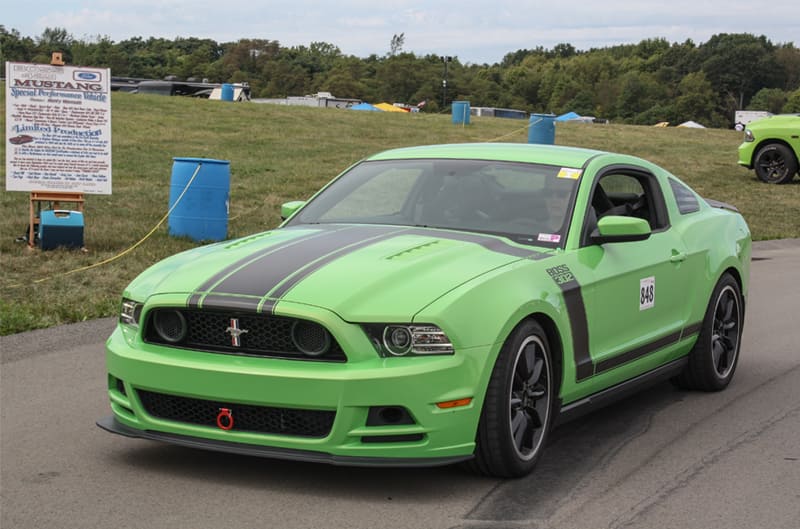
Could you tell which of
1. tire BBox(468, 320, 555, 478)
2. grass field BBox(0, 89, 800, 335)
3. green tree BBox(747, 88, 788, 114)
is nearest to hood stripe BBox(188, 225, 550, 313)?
tire BBox(468, 320, 555, 478)

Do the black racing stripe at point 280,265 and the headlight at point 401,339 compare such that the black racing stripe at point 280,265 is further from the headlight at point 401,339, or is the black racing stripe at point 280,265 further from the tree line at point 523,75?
the tree line at point 523,75

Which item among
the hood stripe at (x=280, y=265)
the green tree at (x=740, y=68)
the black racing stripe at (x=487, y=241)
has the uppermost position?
the green tree at (x=740, y=68)

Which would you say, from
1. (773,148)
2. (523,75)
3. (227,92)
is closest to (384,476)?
(773,148)

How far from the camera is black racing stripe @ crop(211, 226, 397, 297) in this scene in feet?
16.2

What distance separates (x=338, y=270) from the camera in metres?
5.10

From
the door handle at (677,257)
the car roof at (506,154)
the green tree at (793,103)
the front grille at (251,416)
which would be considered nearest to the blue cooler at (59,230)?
the car roof at (506,154)

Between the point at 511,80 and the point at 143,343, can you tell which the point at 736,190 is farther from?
the point at 511,80

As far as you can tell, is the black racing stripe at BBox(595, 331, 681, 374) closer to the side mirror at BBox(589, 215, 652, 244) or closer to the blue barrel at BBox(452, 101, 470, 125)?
the side mirror at BBox(589, 215, 652, 244)

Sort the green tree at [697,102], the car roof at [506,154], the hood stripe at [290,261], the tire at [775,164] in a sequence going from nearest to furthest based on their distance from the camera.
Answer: the hood stripe at [290,261] < the car roof at [506,154] < the tire at [775,164] < the green tree at [697,102]

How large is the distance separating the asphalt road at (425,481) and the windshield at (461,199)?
113 cm

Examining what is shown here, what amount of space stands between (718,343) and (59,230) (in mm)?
7723

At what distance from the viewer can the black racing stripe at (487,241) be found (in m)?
5.60

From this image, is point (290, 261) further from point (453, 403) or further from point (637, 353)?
point (637, 353)

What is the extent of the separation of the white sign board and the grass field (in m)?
0.78
